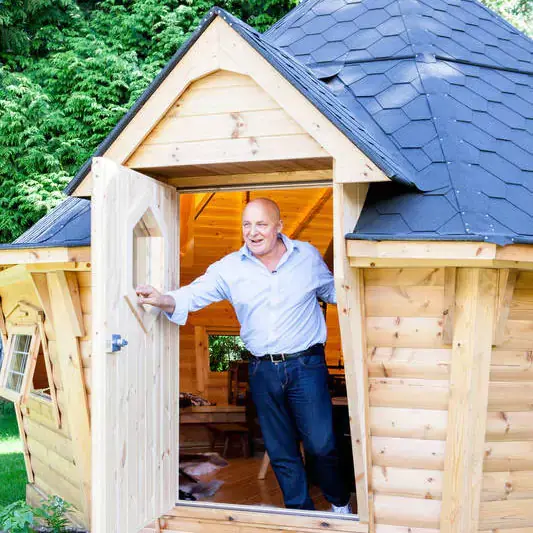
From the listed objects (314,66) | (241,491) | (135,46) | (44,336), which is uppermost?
(135,46)

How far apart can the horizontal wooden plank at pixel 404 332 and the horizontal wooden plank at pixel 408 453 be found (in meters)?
0.57

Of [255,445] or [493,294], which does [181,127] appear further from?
[255,445]

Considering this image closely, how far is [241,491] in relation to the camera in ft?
23.3

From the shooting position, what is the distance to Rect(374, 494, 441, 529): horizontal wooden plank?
540 cm

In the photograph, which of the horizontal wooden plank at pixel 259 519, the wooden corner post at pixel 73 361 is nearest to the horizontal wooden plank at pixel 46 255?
the wooden corner post at pixel 73 361

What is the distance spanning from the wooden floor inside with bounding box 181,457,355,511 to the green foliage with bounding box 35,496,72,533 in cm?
104

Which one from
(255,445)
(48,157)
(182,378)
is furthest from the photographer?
(48,157)

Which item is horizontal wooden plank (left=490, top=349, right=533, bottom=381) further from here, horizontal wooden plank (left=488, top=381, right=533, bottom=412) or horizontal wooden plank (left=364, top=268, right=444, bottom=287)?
horizontal wooden plank (left=364, top=268, right=444, bottom=287)

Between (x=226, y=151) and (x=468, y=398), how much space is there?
6.45 ft

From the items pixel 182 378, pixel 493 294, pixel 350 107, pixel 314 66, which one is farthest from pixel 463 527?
pixel 182 378

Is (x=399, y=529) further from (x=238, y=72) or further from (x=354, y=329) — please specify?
(x=238, y=72)

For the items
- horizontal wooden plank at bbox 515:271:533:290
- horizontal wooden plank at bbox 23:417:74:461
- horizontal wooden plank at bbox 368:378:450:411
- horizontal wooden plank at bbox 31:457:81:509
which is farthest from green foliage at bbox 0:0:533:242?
horizontal wooden plank at bbox 515:271:533:290

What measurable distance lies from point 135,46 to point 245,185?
1188 centimetres

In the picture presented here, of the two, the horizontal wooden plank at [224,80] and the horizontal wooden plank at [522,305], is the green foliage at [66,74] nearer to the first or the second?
the horizontal wooden plank at [224,80]
